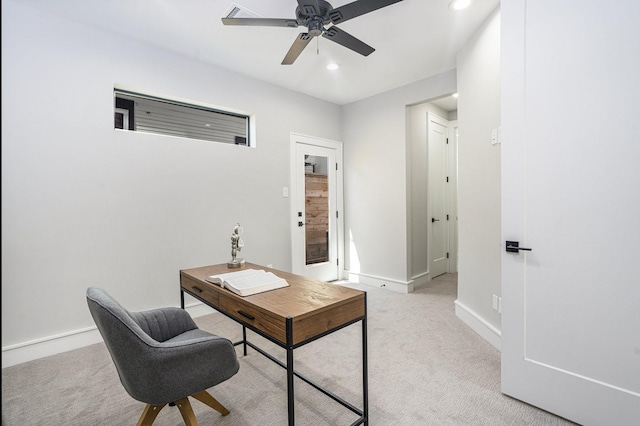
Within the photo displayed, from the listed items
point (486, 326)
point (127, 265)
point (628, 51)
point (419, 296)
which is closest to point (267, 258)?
point (127, 265)

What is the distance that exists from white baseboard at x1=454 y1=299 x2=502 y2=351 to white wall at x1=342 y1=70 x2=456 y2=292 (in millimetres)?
956

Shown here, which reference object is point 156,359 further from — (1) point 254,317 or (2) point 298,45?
(2) point 298,45

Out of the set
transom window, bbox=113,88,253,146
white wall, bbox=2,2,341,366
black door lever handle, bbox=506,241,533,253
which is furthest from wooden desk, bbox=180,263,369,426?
transom window, bbox=113,88,253,146

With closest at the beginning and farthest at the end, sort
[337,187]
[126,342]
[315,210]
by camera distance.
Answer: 1. [126,342]
2. [315,210]
3. [337,187]

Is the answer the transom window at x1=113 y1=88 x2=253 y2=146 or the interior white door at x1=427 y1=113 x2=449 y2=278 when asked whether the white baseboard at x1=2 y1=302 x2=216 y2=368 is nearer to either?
the transom window at x1=113 y1=88 x2=253 y2=146

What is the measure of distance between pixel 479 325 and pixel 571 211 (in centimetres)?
157

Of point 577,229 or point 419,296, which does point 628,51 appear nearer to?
point 577,229

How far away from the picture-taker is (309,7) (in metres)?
2.04

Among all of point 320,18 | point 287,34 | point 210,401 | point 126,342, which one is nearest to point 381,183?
point 287,34

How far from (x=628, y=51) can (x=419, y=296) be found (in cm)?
311

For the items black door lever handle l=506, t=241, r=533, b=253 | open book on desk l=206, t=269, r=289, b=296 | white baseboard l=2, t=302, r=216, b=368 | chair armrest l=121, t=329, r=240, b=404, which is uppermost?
black door lever handle l=506, t=241, r=533, b=253

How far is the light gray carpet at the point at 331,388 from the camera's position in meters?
1.79

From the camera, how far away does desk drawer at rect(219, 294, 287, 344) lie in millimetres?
1390

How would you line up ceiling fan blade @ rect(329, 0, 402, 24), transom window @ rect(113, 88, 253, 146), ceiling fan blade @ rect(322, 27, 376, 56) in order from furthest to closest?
1. transom window @ rect(113, 88, 253, 146)
2. ceiling fan blade @ rect(322, 27, 376, 56)
3. ceiling fan blade @ rect(329, 0, 402, 24)
